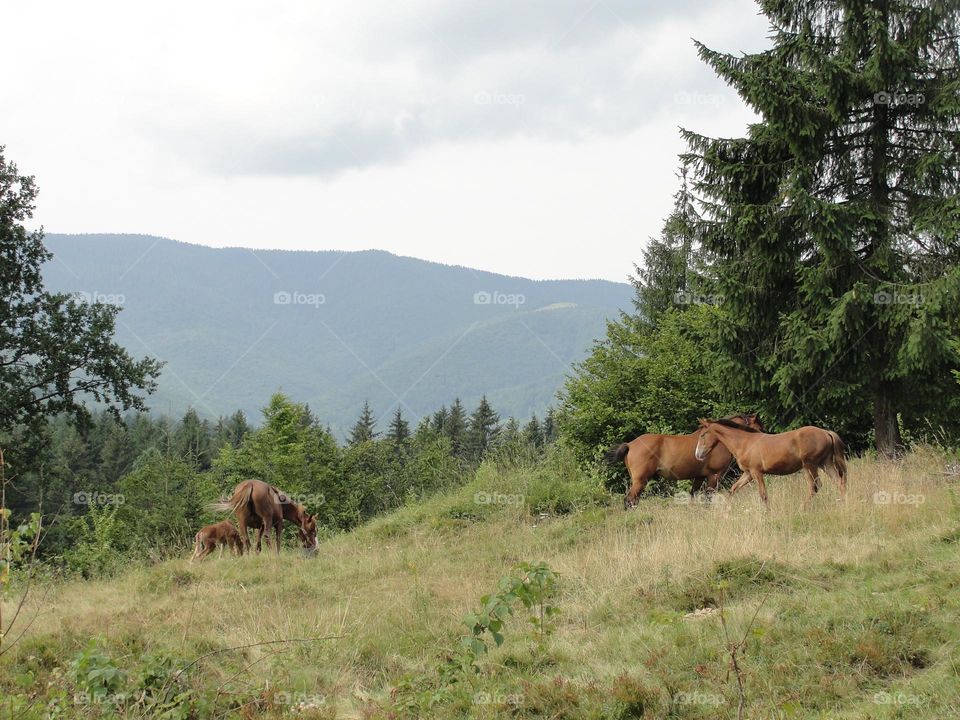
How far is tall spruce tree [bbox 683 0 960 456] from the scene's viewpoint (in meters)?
13.9

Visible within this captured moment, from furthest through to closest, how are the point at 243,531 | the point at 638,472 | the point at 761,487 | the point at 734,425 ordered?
the point at 243,531 < the point at 638,472 < the point at 734,425 < the point at 761,487

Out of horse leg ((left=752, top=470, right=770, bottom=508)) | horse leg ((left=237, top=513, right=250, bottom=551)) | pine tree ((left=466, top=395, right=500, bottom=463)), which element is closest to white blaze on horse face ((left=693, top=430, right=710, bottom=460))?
horse leg ((left=752, top=470, right=770, bottom=508))

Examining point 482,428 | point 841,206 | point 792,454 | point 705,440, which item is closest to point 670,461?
point 705,440

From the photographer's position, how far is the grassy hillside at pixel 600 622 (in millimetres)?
5980

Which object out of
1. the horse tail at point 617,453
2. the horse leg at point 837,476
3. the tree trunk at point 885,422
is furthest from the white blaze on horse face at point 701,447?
the tree trunk at point 885,422

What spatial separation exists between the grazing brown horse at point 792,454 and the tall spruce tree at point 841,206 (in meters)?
2.24

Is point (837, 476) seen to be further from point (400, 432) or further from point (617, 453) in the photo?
point (400, 432)

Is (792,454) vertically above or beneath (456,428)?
above

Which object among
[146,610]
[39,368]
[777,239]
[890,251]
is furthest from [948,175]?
[39,368]

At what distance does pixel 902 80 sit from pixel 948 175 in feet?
6.28

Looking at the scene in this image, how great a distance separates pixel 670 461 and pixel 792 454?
9.54 feet

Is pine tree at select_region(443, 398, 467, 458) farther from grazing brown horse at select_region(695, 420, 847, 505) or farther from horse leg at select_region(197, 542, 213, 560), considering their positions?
grazing brown horse at select_region(695, 420, 847, 505)

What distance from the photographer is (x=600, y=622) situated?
7.97 m

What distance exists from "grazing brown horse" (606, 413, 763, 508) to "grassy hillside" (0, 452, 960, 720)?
1.52m
